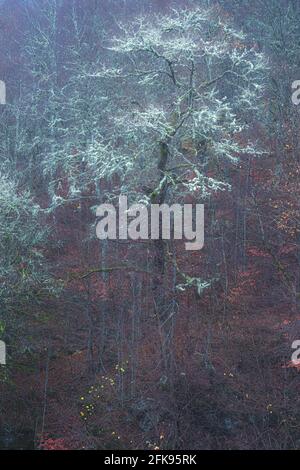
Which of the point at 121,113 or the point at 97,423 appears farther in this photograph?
the point at 121,113

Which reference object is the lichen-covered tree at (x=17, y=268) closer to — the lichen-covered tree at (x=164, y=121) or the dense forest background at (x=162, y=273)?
the dense forest background at (x=162, y=273)

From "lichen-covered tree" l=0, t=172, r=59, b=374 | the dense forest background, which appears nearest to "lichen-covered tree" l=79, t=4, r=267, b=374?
the dense forest background

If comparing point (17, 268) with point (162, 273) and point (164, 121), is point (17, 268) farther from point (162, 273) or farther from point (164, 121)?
Result: point (164, 121)

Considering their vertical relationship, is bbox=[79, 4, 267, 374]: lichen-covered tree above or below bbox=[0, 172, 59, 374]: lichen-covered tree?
above

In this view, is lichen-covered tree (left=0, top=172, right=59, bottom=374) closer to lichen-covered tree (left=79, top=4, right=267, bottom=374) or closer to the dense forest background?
the dense forest background

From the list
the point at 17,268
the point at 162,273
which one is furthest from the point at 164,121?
the point at 17,268

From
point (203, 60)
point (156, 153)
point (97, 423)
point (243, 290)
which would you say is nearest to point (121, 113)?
point (156, 153)

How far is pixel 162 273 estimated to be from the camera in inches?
563

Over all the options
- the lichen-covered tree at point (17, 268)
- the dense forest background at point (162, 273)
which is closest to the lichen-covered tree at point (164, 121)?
the dense forest background at point (162, 273)

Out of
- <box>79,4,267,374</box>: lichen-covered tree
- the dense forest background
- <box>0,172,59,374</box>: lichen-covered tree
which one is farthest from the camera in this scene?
<box>79,4,267,374</box>: lichen-covered tree

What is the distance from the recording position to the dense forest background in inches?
500

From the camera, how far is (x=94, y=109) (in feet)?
59.5

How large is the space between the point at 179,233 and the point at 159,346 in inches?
177

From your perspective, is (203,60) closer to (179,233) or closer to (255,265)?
(179,233)
